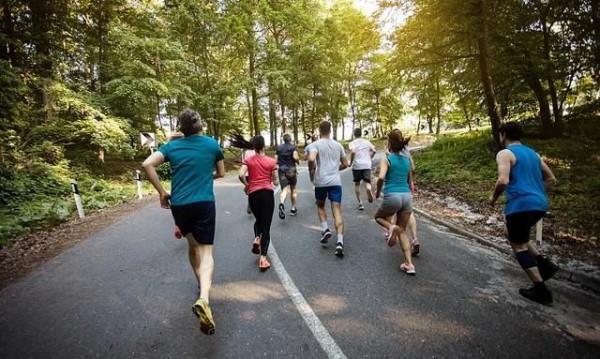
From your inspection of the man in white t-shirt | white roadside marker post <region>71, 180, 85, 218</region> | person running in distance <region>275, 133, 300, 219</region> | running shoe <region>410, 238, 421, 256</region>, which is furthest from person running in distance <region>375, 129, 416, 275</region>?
white roadside marker post <region>71, 180, 85, 218</region>

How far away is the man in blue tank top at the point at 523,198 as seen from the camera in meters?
4.01

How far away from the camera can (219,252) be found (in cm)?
597

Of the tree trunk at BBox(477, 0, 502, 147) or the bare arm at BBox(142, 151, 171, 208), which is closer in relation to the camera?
the bare arm at BBox(142, 151, 171, 208)

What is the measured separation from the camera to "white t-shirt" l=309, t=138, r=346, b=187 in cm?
606

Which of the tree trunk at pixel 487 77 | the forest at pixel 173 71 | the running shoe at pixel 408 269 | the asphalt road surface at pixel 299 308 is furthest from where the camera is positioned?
the tree trunk at pixel 487 77

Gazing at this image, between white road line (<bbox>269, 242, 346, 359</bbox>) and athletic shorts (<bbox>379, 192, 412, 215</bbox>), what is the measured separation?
6.13ft

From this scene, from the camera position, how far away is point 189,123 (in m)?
3.70

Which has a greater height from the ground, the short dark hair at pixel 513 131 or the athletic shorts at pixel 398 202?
the short dark hair at pixel 513 131

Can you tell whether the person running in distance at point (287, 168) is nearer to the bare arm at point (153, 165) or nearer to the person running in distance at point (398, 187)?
the person running in distance at point (398, 187)

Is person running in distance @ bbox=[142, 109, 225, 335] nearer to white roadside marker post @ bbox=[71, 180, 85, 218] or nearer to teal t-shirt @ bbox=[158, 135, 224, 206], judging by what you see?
teal t-shirt @ bbox=[158, 135, 224, 206]

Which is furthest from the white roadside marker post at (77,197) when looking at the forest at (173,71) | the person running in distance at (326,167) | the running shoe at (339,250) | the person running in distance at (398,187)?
the person running in distance at (398,187)

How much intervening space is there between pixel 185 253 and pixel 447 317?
14.7 ft

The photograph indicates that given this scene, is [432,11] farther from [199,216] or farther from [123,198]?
[123,198]

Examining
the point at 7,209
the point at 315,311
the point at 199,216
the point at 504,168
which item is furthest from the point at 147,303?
the point at 7,209
